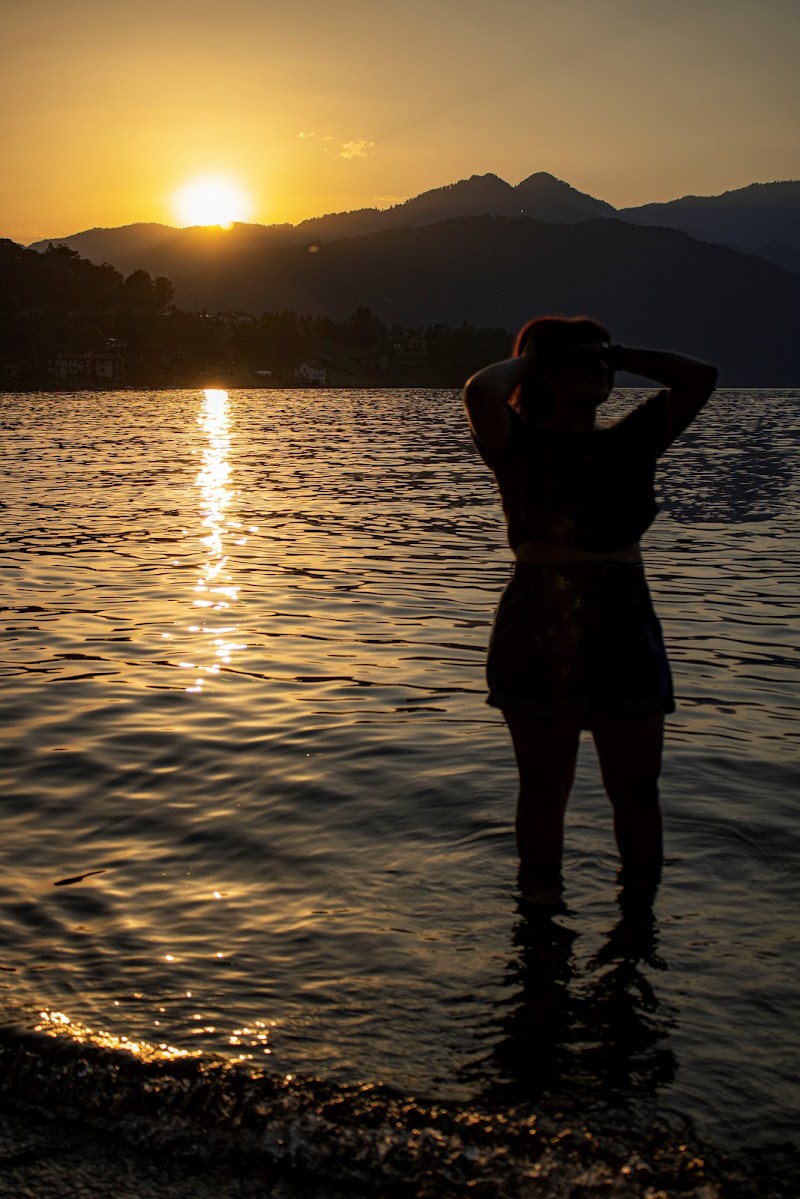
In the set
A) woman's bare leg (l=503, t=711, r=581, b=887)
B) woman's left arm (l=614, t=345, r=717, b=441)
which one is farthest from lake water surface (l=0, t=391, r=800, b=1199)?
woman's left arm (l=614, t=345, r=717, b=441)

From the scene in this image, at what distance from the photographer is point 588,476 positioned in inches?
190

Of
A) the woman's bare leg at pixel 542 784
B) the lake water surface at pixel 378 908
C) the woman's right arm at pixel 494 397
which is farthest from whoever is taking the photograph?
the woman's bare leg at pixel 542 784

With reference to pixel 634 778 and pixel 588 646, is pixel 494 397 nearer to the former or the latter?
pixel 588 646

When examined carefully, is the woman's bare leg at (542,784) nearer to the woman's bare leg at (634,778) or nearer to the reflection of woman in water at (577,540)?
the reflection of woman in water at (577,540)

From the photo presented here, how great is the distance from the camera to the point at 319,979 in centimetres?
521

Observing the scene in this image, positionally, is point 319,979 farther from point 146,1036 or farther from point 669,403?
point 669,403

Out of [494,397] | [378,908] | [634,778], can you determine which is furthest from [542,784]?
[494,397]

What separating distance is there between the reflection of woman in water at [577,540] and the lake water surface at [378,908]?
3.34ft

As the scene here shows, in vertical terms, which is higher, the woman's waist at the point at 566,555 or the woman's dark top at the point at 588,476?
the woman's dark top at the point at 588,476

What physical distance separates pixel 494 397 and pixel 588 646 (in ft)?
3.64

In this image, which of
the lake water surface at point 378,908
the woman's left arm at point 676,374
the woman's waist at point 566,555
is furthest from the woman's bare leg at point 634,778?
the woman's left arm at point 676,374

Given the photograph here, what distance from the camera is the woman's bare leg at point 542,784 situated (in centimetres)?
505

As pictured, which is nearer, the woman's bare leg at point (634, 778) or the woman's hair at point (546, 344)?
the woman's hair at point (546, 344)

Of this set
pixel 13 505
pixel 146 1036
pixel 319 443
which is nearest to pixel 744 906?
pixel 146 1036
